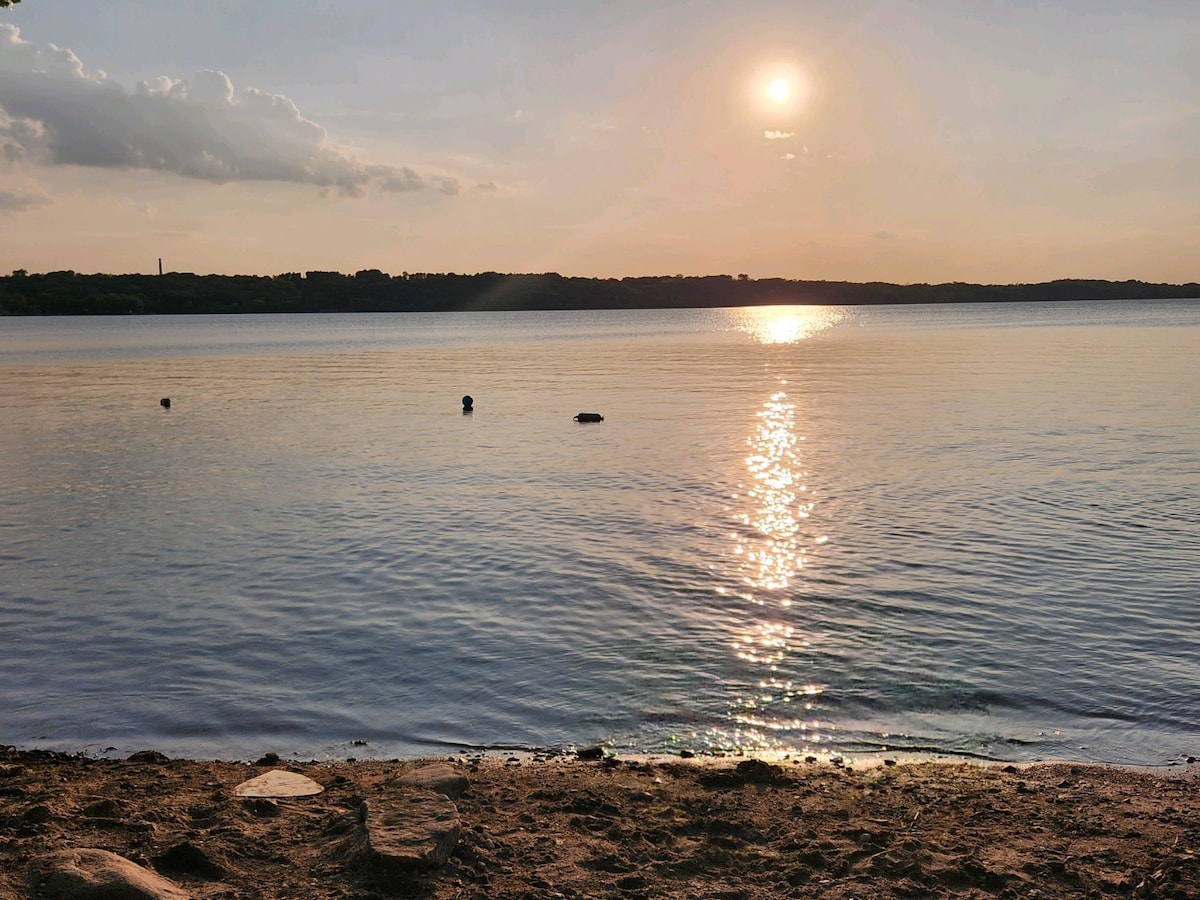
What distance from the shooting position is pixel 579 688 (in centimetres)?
939

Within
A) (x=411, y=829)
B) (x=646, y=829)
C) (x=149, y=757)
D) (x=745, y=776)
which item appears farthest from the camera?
(x=149, y=757)

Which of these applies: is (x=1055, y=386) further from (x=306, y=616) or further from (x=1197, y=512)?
(x=306, y=616)

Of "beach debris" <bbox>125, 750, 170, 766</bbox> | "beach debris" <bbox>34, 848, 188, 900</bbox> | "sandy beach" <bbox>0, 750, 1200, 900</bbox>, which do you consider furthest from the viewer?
"beach debris" <bbox>125, 750, 170, 766</bbox>

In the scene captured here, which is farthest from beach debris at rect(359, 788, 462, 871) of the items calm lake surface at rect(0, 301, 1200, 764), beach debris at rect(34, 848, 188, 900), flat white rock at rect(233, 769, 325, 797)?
calm lake surface at rect(0, 301, 1200, 764)

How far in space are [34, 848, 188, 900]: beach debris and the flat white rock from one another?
1.37m

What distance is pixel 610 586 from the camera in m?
12.8

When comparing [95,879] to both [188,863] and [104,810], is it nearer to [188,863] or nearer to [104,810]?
[188,863]

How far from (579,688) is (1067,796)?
430 cm

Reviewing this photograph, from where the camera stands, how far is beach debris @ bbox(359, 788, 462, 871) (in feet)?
17.9

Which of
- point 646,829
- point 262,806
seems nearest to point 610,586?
point 646,829

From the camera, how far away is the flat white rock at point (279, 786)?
21.8 ft

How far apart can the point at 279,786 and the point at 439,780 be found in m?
1.13

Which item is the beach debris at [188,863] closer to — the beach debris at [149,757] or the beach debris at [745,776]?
the beach debris at [149,757]

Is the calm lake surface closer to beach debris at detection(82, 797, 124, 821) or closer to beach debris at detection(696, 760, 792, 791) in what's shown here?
beach debris at detection(696, 760, 792, 791)
